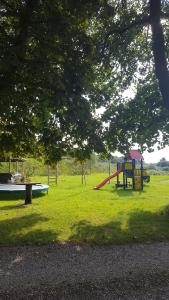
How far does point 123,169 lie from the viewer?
82.9ft

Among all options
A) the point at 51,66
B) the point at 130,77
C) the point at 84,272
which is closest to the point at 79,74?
the point at 51,66

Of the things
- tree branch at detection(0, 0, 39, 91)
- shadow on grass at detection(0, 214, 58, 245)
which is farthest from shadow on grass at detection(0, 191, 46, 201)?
tree branch at detection(0, 0, 39, 91)

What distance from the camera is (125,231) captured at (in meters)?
9.32

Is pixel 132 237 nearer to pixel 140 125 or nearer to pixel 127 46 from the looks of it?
pixel 140 125

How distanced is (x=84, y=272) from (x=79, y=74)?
5.96 m

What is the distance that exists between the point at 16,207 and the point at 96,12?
8.79 metres

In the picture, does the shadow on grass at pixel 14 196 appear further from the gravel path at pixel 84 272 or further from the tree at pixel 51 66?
the gravel path at pixel 84 272

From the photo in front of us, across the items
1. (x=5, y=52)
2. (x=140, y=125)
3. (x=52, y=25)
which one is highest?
(x=52, y=25)

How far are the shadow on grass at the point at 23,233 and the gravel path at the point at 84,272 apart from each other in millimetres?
581

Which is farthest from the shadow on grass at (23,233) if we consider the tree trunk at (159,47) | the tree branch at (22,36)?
the tree trunk at (159,47)

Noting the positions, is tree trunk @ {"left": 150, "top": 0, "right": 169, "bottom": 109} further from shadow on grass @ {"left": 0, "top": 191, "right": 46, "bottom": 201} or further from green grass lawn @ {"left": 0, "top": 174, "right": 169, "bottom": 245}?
shadow on grass @ {"left": 0, "top": 191, "right": 46, "bottom": 201}

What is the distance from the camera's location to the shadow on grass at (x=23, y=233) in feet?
27.4

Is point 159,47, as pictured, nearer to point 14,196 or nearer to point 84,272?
point 84,272

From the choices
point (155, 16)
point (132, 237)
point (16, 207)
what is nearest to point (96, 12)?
point (155, 16)
